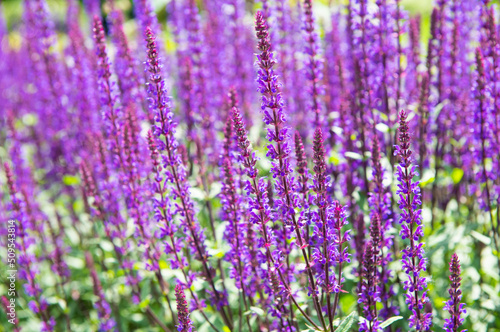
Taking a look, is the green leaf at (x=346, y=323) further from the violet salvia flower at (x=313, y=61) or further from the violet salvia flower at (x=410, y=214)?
the violet salvia flower at (x=313, y=61)

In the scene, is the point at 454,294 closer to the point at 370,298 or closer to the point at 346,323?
the point at 370,298

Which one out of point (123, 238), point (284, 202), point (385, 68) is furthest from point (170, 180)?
point (385, 68)

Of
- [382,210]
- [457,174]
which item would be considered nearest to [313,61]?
[382,210]

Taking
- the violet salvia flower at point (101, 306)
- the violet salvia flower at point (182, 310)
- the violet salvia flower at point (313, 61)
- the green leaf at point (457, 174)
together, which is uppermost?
the violet salvia flower at point (313, 61)

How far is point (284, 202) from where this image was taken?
3.52m

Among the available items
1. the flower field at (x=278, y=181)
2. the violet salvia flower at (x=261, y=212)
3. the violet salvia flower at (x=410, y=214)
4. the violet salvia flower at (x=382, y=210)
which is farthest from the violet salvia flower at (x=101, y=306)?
the violet salvia flower at (x=410, y=214)

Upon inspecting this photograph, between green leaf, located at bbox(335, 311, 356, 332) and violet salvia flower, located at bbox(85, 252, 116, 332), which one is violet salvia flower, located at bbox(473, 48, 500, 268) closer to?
green leaf, located at bbox(335, 311, 356, 332)

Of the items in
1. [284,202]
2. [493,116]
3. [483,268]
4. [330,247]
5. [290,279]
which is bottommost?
[483,268]

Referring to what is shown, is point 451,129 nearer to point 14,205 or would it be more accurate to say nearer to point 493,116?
point 493,116

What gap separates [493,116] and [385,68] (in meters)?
1.28

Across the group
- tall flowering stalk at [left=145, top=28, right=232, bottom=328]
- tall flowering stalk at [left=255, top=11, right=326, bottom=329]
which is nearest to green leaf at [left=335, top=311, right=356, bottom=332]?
tall flowering stalk at [left=255, top=11, right=326, bottom=329]

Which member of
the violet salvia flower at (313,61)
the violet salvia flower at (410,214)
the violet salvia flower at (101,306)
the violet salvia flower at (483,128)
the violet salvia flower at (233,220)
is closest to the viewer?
the violet salvia flower at (410,214)

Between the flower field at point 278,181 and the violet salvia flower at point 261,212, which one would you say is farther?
the flower field at point 278,181

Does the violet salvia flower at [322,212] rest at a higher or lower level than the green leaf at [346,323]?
higher
